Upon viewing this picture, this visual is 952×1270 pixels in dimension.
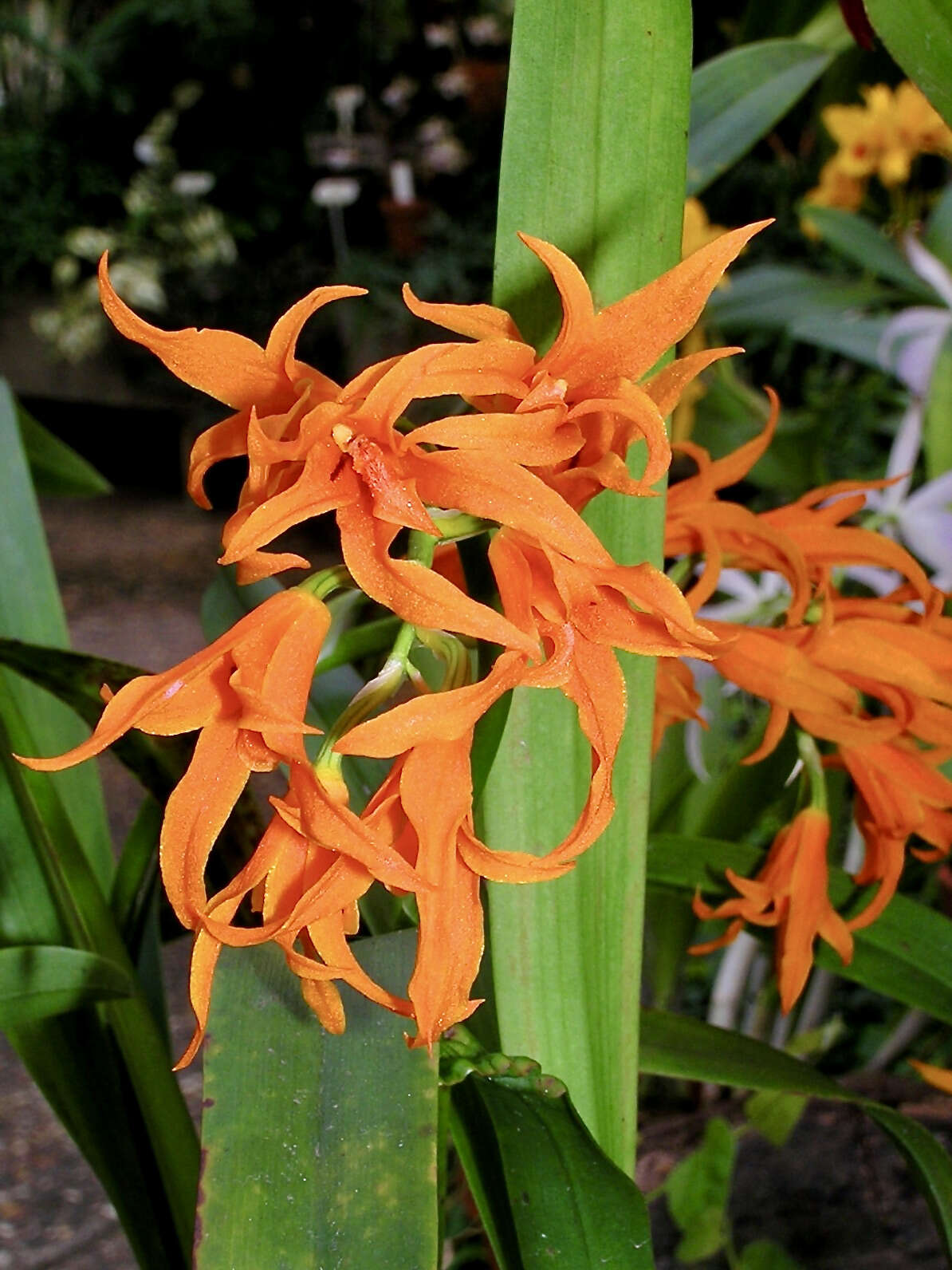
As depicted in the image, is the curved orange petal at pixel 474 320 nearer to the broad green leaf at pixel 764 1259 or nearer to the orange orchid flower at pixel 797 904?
the orange orchid flower at pixel 797 904

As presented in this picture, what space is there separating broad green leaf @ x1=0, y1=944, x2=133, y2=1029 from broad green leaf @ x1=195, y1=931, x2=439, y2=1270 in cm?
7

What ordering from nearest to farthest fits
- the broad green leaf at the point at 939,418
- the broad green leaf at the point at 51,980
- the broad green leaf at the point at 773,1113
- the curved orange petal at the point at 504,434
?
1. the curved orange petal at the point at 504,434
2. the broad green leaf at the point at 51,980
3. the broad green leaf at the point at 773,1113
4. the broad green leaf at the point at 939,418

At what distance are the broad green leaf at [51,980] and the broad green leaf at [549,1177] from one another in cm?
11

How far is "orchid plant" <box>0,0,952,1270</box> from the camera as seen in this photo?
0.24 metres

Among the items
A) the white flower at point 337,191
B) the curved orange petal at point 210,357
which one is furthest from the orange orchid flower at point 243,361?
the white flower at point 337,191

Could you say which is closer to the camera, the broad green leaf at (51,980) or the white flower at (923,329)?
the broad green leaf at (51,980)

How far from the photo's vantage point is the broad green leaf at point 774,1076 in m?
0.40

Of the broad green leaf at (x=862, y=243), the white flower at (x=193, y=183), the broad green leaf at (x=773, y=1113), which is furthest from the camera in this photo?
the white flower at (x=193, y=183)

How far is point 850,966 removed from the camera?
448 millimetres

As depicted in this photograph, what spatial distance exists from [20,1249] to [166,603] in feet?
5.52

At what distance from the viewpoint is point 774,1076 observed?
A: 1.35ft

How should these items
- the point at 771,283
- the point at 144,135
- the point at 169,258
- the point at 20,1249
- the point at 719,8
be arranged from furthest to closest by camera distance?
the point at 144,135 < the point at 169,258 < the point at 719,8 < the point at 771,283 < the point at 20,1249

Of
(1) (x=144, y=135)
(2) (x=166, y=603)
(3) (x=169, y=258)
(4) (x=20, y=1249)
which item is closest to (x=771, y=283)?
(4) (x=20, y=1249)

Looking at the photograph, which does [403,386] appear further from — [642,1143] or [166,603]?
[166,603]
